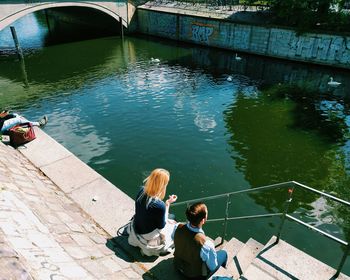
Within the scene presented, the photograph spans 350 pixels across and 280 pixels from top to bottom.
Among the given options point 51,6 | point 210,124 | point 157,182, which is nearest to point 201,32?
point 51,6

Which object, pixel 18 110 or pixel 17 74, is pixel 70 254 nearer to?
pixel 18 110

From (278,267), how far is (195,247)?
5.29ft

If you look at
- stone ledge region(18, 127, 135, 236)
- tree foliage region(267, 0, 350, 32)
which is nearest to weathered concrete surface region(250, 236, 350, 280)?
stone ledge region(18, 127, 135, 236)

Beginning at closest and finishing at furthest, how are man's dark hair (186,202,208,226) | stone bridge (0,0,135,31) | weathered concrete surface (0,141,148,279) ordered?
weathered concrete surface (0,141,148,279), man's dark hair (186,202,208,226), stone bridge (0,0,135,31)

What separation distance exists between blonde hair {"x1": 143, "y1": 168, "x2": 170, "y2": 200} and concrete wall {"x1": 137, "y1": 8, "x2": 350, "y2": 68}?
2801 cm

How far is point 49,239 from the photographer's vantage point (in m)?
5.23

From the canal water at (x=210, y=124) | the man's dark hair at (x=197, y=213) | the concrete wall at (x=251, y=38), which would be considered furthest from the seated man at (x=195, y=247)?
the concrete wall at (x=251, y=38)

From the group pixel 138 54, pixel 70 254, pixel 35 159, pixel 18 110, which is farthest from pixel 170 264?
pixel 138 54

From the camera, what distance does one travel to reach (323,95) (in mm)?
22312

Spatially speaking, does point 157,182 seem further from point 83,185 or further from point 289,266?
point 83,185

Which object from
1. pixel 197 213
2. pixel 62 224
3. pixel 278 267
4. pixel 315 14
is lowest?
pixel 62 224

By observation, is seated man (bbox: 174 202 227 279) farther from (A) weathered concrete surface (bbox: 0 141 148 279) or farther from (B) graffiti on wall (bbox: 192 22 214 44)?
(B) graffiti on wall (bbox: 192 22 214 44)

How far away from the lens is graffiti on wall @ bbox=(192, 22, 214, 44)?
3539 cm

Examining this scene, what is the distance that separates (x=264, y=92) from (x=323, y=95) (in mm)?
4289
